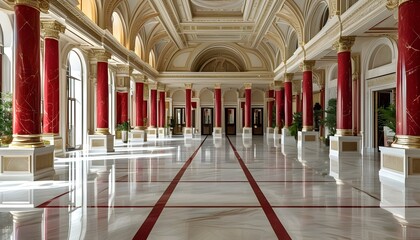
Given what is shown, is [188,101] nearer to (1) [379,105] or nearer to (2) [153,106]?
(2) [153,106]

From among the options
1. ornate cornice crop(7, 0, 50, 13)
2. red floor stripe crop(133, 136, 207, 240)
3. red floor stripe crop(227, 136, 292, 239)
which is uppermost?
ornate cornice crop(7, 0, 50, 13)

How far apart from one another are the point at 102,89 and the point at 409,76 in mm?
10231

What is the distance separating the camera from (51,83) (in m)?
10.0

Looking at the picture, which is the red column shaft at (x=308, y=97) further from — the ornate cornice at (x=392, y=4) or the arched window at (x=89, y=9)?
the arched window at (x=89, y=9)

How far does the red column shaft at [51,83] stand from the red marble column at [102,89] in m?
2.88

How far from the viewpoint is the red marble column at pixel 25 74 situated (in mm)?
7199

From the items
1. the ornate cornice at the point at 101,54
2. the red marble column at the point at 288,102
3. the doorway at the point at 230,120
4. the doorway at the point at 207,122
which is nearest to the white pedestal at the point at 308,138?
the red marble column at the point at 288,102

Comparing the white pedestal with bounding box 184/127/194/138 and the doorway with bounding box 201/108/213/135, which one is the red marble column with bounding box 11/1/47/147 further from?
the doorway with bounding box 201/108/213/135

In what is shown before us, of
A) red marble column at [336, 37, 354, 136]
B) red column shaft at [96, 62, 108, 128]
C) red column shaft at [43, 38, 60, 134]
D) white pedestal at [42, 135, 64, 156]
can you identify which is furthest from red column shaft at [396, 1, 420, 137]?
red column shaft at [96, 62, 108, 128]

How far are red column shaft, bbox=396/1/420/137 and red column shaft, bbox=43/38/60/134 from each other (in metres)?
8.43

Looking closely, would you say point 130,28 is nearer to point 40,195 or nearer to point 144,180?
point 144,180

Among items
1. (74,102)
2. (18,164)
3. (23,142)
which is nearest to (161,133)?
(74,102)

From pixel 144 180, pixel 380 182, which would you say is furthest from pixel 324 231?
pixel 144 180

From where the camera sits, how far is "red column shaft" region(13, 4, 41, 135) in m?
7.20
